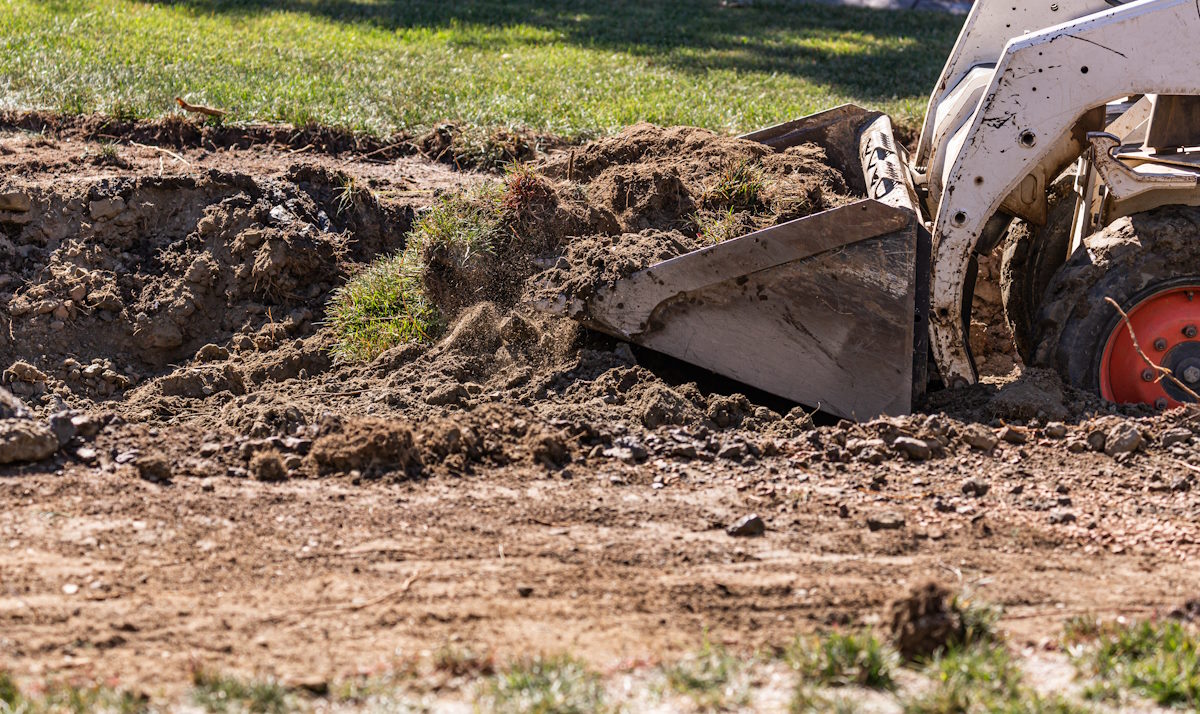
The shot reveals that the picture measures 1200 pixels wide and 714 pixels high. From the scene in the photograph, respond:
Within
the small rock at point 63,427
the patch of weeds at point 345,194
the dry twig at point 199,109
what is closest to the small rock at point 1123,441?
the small rock at point 63,427

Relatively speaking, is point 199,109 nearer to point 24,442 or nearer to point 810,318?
point 24,442

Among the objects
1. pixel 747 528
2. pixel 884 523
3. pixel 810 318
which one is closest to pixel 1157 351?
pixel 810 318

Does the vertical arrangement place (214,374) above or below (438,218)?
below

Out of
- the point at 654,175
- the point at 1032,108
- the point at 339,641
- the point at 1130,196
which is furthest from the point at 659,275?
the point at 339,641

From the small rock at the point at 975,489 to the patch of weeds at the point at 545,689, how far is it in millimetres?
1934

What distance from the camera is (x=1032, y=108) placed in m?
5.16

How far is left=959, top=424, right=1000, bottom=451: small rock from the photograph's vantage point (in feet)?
16.3

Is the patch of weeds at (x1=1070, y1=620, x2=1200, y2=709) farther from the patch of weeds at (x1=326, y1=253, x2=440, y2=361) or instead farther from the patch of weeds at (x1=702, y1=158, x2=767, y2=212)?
the patch of weeds at (x1=326, y1=253, x2=440, y2=361)

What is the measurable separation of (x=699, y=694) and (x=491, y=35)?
11.1 m

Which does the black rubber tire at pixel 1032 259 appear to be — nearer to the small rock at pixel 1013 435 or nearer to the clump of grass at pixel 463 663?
the small rock at pixel 1013 435

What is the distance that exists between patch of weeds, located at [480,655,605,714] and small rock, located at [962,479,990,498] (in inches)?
76.1

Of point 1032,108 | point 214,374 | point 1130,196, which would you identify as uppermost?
point 1032,108

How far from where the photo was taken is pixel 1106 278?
17.1 feet

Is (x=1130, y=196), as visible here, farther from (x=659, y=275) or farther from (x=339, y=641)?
(x=339, y=641)
